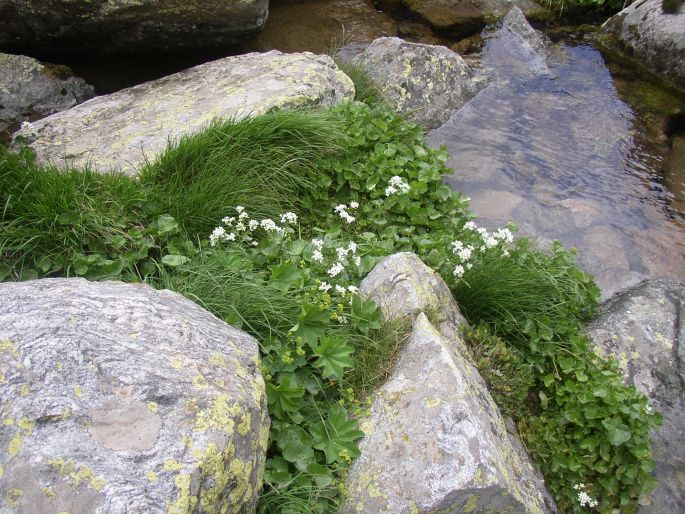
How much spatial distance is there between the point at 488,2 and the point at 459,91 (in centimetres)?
307

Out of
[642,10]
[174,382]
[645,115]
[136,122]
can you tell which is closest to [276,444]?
[174,382]

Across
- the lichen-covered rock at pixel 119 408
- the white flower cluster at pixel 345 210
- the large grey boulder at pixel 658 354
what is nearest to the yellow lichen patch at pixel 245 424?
the lichen-covered rock at pixel 119 408

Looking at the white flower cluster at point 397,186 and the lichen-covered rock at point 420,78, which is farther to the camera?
the lichen-covered rock at point 420,78

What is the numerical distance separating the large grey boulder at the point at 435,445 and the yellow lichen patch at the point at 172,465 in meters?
1.06

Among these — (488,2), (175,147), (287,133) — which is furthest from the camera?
(488,2)

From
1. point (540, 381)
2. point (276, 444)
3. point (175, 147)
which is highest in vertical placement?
point (175, 147)

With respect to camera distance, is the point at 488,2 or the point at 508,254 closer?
the point at 508,254

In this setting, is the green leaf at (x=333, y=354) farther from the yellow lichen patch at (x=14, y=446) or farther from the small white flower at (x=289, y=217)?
the yellow lichen patch at (x=14, y=446)

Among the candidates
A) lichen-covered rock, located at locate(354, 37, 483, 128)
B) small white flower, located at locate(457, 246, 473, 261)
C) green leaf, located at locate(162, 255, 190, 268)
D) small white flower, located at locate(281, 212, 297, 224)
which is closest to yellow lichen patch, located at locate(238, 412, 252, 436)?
green leaf, located at locate(162, 255, 190, 268)

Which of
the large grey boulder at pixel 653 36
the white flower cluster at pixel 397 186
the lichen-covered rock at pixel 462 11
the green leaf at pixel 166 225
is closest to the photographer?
the green leaf at pixel 166 225

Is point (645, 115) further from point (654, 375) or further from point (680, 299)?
point (654, 375)

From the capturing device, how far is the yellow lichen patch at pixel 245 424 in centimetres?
246

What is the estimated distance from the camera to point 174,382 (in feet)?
7.96

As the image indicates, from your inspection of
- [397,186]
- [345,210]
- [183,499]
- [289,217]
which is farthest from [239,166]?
[183,499]
